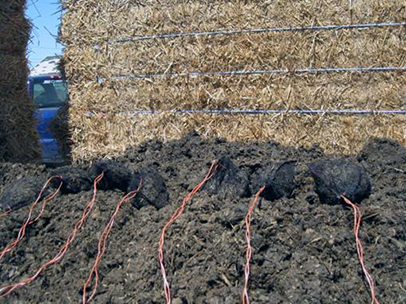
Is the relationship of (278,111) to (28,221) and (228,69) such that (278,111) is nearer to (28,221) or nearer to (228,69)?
(228,69)

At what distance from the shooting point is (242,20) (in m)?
5.85

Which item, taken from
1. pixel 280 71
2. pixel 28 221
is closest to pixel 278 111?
pixel 280 71

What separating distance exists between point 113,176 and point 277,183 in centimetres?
140

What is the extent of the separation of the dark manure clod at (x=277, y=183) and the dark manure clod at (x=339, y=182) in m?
0.19

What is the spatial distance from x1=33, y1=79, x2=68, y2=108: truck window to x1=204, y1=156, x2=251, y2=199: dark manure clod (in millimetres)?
6058

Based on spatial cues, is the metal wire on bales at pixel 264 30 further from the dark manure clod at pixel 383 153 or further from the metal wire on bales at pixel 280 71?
the dark manure clod at pixel 383 153

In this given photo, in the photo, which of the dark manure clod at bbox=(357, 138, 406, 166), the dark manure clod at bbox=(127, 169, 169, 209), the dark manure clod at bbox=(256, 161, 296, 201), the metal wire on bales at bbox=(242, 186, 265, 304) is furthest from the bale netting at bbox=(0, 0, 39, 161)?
the dark manure clod at bbox=(357, 138, 406, 166)

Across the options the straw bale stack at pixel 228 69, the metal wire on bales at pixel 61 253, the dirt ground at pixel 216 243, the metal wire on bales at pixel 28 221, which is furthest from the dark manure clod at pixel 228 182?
the straw bale stack at pixel 228 69

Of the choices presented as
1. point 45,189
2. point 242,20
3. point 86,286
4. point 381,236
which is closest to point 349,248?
point 381,236

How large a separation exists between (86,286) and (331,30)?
3.69m

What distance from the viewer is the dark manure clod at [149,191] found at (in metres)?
4.21

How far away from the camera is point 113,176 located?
4.55m

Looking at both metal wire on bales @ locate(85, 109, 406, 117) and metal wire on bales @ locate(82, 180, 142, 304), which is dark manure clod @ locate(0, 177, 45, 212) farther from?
metal wire on bales @ locate(85, 109, 406, 117)

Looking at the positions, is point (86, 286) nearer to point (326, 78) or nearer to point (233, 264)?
point (233, 264)
